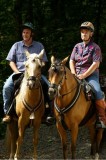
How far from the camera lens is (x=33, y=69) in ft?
23.6

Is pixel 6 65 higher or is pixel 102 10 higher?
pixel 102 10

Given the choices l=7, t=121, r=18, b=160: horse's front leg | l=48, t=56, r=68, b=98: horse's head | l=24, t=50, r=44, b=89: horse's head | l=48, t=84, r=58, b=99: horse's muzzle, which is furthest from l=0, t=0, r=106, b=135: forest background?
l=48, t=84, r=58, b=99: horse's muzzle

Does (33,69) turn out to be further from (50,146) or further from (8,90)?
(50,146)

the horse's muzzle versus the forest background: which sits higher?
the forest background

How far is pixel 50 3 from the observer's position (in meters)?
15.3

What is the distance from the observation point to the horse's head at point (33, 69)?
7102 mm

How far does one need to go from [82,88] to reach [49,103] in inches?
30.8

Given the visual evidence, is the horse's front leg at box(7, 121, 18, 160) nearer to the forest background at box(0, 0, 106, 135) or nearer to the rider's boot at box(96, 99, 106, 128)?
the rider's boot at box(96, 99, 106, 128)

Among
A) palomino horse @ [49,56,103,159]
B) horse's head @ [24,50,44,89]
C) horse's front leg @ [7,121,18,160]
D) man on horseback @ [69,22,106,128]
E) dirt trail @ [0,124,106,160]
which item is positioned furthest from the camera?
dirt trail @ [0,124,106,160]

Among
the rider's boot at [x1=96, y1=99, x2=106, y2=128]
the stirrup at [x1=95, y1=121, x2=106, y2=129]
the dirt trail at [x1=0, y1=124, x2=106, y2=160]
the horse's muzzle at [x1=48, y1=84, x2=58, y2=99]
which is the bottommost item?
the dirt trail at [x1=0, y1=124, x2=106, y2=160]

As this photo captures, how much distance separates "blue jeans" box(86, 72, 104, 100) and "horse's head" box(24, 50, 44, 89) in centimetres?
123

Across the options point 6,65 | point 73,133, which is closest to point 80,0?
point 6,65

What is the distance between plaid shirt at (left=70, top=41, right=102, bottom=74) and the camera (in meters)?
7.97

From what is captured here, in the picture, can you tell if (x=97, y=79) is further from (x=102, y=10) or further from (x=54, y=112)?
(x=102, y=10)
